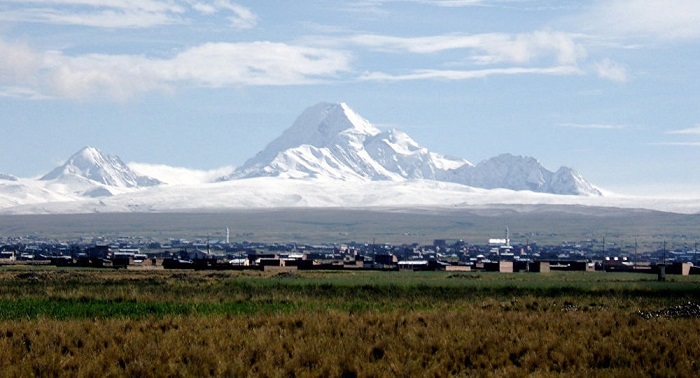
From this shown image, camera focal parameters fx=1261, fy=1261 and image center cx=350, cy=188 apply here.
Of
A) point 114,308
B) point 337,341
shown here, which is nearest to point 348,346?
point 337,341

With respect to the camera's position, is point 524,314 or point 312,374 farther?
point 524,314

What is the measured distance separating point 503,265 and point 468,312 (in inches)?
3092

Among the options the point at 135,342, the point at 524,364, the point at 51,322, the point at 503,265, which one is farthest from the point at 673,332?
the point at 503,265

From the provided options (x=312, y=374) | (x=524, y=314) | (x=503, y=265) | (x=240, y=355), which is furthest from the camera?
(x=503, y=265)

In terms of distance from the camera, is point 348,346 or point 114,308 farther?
point 114,308

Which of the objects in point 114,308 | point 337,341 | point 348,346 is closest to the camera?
point 348,346

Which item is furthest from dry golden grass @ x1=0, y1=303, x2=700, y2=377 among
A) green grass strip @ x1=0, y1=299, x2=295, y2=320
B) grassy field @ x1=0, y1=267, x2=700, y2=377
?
green grass strip @ x1=0, y1=299, x2=295, y2=320

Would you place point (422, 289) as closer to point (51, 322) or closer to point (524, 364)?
point (51, 322)

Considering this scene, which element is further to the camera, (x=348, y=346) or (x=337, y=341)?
(x=337, y=341)

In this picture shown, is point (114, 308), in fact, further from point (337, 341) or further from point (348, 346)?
point (348, 346)

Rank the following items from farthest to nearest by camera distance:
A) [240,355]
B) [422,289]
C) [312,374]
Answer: [422,289] → [240,355] → [312,374]

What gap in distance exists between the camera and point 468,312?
120ft

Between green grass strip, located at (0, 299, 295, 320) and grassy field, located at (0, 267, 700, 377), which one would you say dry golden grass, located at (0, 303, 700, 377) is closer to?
grassy field, located at (0, 267, 700, 377)

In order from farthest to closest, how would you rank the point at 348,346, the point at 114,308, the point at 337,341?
the point at 114,308 < the point at 337,341 < the point at 348,346
